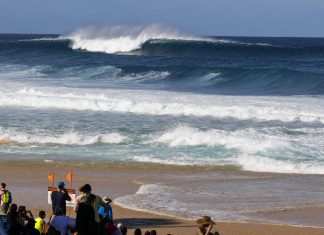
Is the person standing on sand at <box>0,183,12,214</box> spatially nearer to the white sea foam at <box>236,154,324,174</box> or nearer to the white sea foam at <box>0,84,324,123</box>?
the white sea foam at <box>236,154,324,174</box>

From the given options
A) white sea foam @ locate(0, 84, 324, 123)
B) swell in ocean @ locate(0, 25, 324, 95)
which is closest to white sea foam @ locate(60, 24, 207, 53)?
swell in ocean @ locate(0, 25, 324, 95)

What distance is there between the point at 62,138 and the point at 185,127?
4.20m

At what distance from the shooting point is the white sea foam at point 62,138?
24938 millimetres

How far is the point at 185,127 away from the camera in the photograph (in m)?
27.0

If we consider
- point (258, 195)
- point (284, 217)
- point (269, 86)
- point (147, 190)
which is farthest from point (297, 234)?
point (269, 86)

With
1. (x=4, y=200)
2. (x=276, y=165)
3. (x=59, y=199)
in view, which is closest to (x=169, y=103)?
(x=276, y=165)

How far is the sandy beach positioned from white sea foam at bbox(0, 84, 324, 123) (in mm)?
10946

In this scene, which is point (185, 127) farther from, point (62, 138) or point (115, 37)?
point (115, 37)

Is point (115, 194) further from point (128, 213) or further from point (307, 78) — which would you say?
point (307, 78)

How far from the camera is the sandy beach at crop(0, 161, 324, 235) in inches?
583

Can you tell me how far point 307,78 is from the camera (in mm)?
47281

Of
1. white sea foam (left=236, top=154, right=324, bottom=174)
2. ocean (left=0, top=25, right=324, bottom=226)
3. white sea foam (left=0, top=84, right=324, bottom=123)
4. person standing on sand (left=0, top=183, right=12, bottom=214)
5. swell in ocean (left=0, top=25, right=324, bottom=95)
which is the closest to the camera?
person standing on sand (left=0, top=183, right=12, bottom=214)

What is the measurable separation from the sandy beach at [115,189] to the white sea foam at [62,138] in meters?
3.63

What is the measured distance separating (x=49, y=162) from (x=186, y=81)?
27920mm
